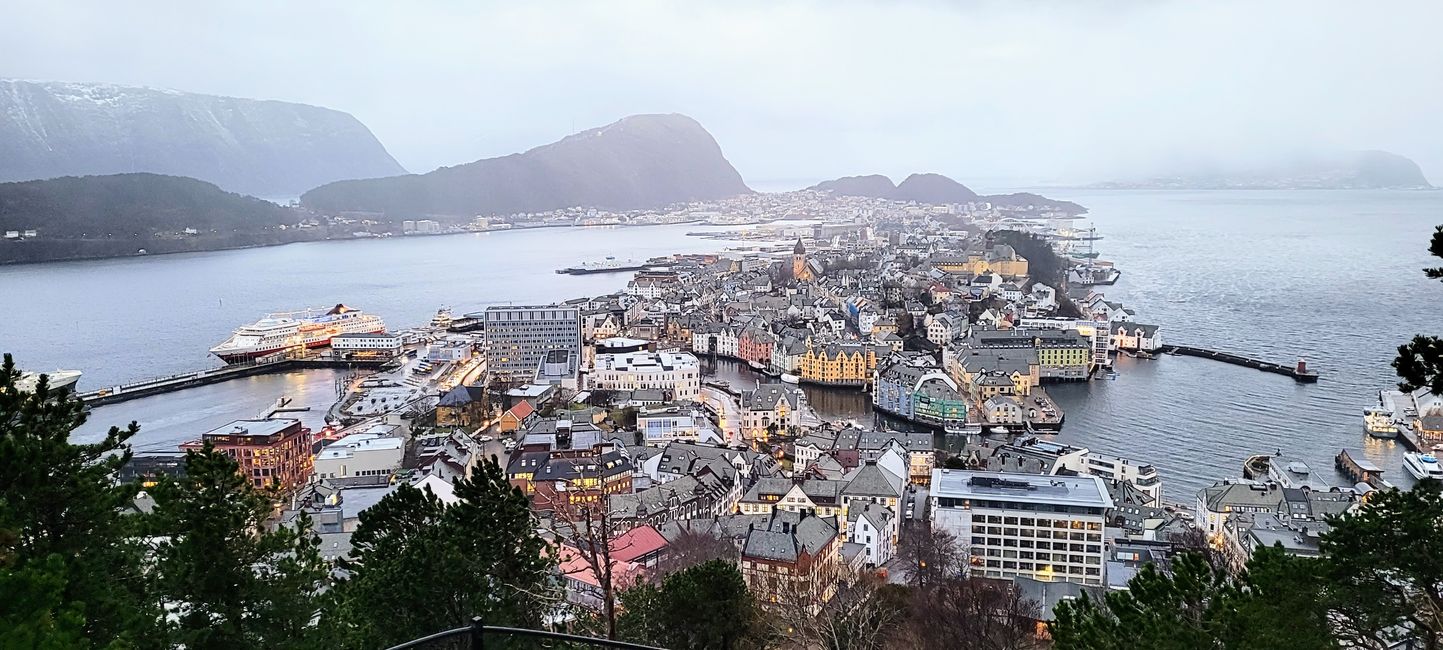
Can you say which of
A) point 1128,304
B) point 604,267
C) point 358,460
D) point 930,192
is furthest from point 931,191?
point 358,460

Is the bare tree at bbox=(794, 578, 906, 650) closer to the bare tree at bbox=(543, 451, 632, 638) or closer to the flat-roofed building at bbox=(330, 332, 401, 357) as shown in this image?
the bare tree at bbox=(543, 451, 632, 638)

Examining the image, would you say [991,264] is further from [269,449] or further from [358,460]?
[269,449]

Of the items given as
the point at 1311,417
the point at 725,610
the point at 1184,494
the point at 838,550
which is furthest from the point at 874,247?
the point at 725,610

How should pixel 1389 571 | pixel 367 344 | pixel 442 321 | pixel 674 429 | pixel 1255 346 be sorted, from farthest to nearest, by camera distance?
pixel 442 321, pixel 367 344, pixel 1255 346, pixel 674 429, pixel 1389 571

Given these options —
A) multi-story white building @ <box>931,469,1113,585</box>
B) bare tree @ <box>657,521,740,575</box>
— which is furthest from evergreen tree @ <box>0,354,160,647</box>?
multi-story white building @ <box>931,469,1113,585</box>

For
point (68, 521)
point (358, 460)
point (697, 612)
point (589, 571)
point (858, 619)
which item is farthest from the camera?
point (358, 460)

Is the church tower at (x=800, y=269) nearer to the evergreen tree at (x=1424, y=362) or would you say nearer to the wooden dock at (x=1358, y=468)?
the wooden dock at (x=1358, y=468)
